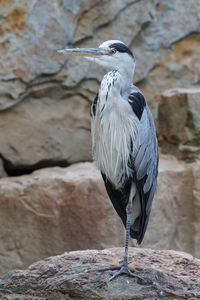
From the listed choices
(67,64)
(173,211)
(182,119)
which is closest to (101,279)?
(173,211)

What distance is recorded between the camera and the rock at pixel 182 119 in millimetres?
5312

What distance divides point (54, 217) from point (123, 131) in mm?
1482

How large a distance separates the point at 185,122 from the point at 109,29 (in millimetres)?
1076

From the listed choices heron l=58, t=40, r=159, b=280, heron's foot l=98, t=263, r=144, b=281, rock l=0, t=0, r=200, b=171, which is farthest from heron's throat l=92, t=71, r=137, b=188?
rock l=0, t=0, r=200, b=171

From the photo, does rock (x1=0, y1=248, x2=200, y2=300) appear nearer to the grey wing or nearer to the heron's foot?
the heron's foot

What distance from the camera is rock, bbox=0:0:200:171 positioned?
5.50 m

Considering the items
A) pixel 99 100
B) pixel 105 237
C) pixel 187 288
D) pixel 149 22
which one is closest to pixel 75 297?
pixel 187 288

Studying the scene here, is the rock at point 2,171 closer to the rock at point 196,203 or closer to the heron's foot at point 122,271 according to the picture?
the rock at point 196,203

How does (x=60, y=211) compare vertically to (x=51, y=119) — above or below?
below

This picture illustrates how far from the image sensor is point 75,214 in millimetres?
5121

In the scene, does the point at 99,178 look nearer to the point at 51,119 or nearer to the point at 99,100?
the point at 51,119

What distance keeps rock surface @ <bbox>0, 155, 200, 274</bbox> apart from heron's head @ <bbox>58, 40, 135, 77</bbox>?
1.32 metres

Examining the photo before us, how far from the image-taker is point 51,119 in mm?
5723

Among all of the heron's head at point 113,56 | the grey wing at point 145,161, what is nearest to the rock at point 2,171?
the grey wing at point 145,161
